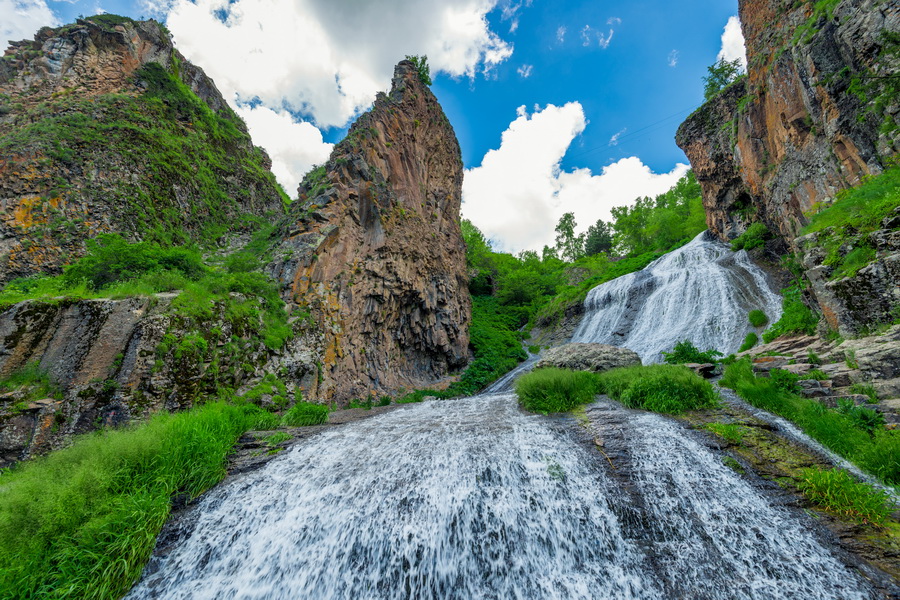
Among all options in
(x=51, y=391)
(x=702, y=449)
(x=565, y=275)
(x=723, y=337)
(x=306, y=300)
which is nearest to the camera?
(x=702, y=449)

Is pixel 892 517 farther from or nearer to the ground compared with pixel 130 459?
nearer to the ground

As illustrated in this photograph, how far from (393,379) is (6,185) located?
1751 cm

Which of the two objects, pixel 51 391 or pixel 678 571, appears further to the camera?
pixel 51 391

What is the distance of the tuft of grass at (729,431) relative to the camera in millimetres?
5863

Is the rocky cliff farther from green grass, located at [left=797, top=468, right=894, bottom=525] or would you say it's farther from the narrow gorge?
green grass, located at [left=797, top=468, right=894, bottom=525]

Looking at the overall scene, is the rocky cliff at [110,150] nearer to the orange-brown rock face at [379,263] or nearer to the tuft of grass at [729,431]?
the orange-brown rock face at [379,263]

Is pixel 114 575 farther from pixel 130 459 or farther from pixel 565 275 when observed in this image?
pixel 565 275

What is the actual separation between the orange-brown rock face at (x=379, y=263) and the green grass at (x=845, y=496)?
12.3 m

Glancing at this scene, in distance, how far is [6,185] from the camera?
12258mm

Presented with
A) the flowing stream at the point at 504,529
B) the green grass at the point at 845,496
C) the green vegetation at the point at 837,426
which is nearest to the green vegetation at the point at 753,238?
the green vegetation at the point at 837,426

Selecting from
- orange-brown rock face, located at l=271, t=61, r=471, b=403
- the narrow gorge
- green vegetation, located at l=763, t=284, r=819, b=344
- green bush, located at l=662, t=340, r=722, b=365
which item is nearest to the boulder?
the narrow gorge

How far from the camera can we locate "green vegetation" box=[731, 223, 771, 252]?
2027 centimetres

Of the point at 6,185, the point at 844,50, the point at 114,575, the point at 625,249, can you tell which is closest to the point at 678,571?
the point at 114,575

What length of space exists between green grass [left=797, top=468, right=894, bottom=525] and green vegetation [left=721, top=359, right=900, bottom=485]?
1.80 feet
